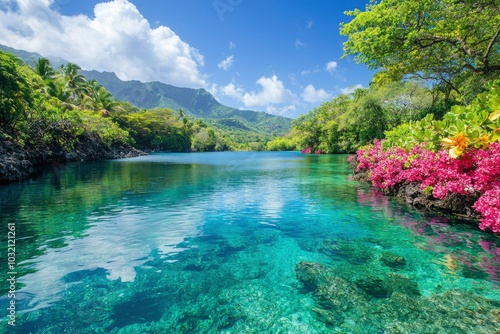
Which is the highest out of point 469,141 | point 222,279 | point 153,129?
point 153,129

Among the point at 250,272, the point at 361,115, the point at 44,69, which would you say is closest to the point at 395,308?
the point at 250,272

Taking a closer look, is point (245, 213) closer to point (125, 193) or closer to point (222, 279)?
point (222, 279)

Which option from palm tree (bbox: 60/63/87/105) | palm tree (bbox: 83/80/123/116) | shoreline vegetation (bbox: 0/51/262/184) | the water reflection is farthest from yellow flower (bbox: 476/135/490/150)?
palm tree (bbox: 83/80/123/116)

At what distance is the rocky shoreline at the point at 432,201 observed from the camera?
9.27m

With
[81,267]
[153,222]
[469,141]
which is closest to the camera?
[81,267]

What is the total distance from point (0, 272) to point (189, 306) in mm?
4357

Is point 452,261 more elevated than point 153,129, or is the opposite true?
point 153,129

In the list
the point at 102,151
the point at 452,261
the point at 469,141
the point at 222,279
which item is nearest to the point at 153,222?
the point at 222,279

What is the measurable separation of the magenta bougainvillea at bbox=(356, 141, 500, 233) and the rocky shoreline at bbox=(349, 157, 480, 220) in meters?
0.29

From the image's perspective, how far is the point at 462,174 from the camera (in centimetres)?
895

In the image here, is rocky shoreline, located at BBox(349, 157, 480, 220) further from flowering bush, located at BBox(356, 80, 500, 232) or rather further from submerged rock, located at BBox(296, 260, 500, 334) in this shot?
submerged rock, located at BBox(296, 260, 500, 334)

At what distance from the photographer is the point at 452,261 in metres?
6.08

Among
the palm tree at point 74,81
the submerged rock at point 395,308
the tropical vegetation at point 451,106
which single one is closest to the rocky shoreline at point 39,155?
the palm tree at point 74,81

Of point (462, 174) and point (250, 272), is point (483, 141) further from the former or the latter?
point (250, 272)
